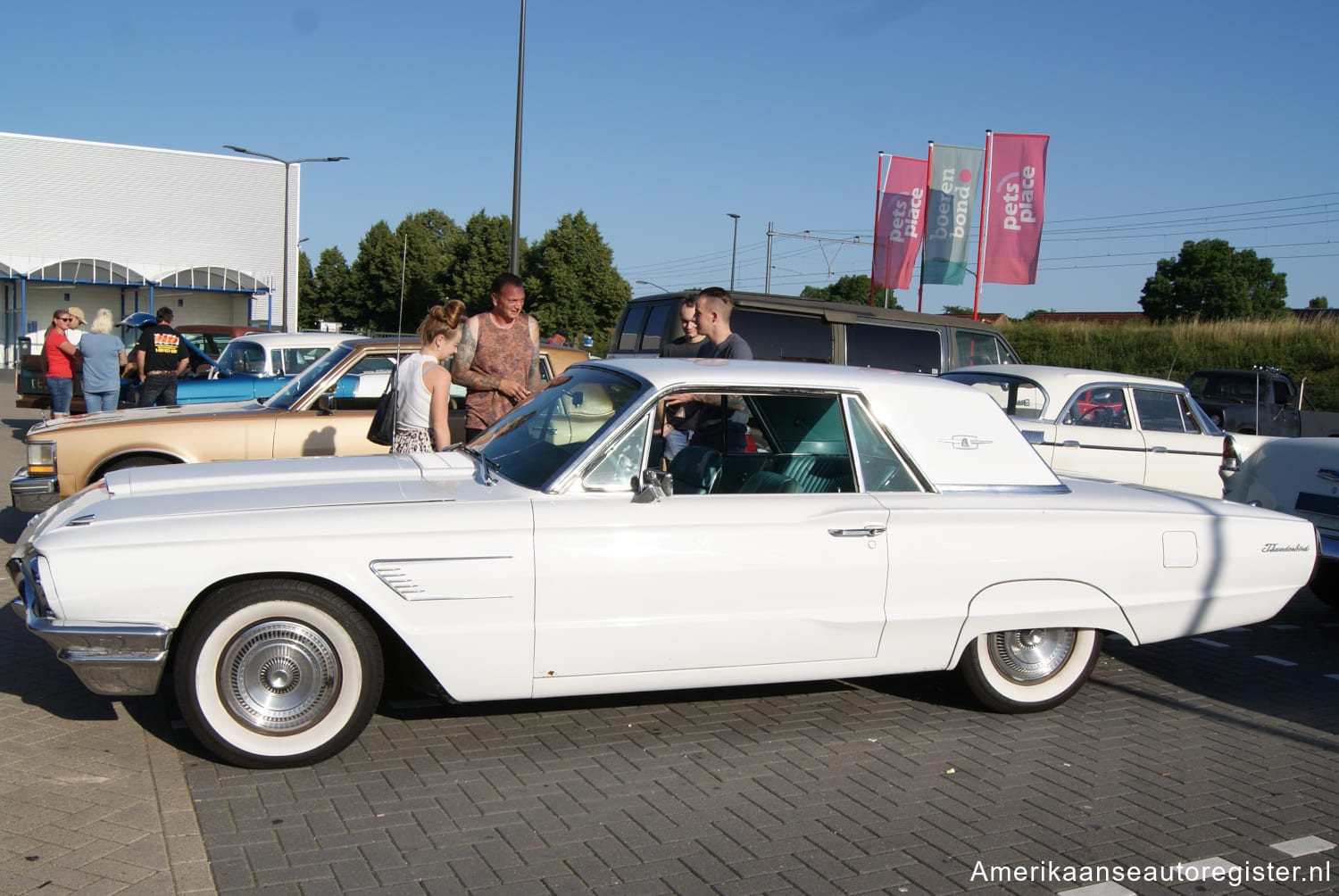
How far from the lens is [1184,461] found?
923 centimetres

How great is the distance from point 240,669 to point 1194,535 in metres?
4.09

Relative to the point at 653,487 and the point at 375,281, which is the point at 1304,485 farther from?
the point at 375,281

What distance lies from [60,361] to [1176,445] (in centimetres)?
1273

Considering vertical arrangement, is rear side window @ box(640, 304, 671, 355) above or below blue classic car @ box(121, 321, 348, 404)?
above

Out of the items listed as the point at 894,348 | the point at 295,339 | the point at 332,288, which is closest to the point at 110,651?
the point at 894,348

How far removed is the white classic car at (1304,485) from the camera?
6586 millimetres

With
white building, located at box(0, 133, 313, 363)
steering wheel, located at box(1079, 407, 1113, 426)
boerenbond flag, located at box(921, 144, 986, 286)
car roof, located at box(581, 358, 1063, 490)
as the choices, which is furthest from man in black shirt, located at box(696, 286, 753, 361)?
white building, located at box(0, 133, 313, 363)

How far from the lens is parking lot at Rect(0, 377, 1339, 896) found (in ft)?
10.6

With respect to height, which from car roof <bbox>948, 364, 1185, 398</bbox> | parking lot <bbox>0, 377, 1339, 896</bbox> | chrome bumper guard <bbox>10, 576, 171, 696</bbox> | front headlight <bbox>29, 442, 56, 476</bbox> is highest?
car roof <bbox>948, 364, 1185, 398</bbox>

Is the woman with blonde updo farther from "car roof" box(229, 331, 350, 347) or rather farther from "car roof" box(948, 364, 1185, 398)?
"car roof" box(229, 331, 350, 347)

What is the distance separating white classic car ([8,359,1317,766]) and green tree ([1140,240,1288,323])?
6359 centimetres

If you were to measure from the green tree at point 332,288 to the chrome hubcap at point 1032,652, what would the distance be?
58.9 meters

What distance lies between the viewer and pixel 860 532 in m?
4.34

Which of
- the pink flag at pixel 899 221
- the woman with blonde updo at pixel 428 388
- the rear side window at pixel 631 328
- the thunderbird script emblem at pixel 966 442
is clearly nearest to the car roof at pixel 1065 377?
the rear side window at pixel 631 328
